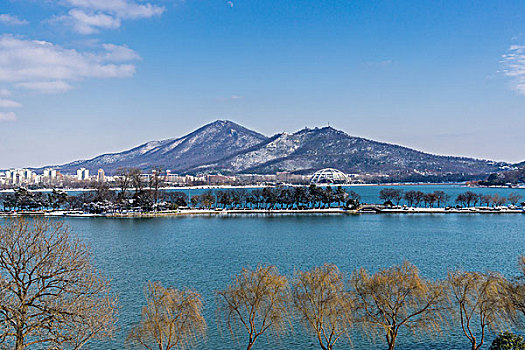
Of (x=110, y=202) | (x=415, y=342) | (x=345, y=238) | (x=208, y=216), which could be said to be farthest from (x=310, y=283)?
(x=110, y=202)

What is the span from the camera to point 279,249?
3272 cm

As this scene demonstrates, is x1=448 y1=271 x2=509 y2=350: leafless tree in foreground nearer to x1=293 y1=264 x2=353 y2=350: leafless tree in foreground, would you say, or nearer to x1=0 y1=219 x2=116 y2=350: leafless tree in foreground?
x1=293 y1=264 x2=353 y2=350: leafless tree in foreground

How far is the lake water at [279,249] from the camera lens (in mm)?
17688

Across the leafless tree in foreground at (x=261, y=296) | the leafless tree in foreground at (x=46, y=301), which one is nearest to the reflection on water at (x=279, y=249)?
the leafless tree in foreground at (x=261, y=296)

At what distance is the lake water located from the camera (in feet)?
58.0

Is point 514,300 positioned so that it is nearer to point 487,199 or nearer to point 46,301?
point 46,301

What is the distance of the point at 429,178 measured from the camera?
7352 inches

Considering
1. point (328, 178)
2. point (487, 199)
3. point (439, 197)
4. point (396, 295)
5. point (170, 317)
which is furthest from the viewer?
point (328, 178)

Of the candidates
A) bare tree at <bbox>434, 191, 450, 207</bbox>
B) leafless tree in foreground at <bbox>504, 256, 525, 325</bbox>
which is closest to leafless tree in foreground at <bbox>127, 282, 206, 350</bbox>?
leafless tree in foreground at <bbox>504, 256, 525, 325</bbox>

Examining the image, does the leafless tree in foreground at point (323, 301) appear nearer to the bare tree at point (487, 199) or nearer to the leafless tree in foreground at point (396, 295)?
the leafless tree in foreground at point (396, 295)

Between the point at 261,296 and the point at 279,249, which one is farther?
the point at 279,249

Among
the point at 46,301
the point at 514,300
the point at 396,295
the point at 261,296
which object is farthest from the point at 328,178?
the point at 46,301

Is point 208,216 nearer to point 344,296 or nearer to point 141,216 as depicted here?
point 141,216

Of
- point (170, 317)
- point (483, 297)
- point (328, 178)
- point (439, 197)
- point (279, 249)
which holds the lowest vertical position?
point (279, 249)
